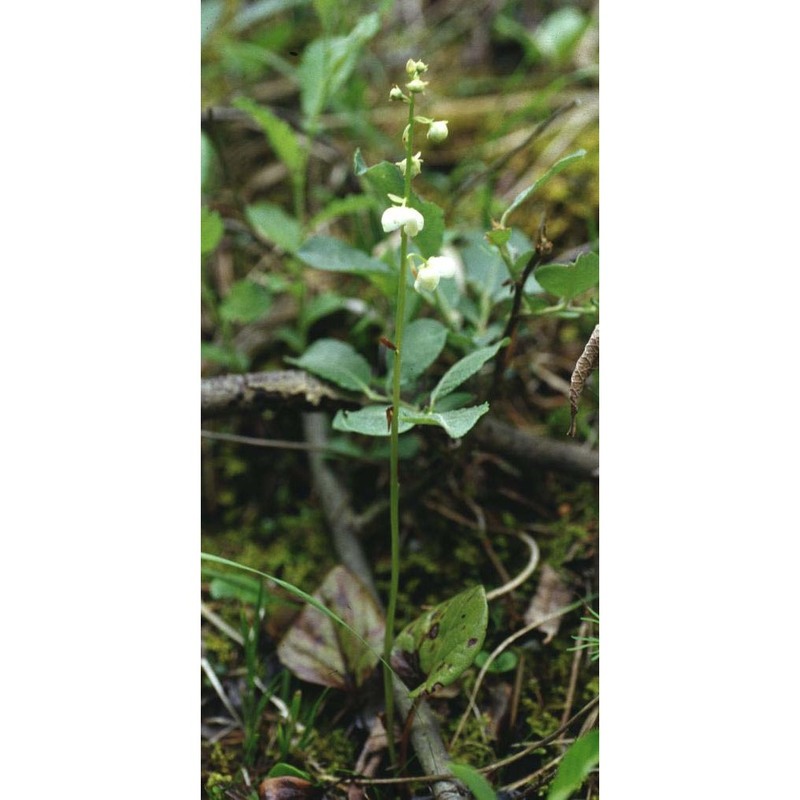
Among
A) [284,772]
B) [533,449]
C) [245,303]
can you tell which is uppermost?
[245,303]

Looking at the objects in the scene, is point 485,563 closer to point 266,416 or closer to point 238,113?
point 266,416

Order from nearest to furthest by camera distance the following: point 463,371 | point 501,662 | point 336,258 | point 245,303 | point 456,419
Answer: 1. point 456,419
2. point 463,371
3. point 501,662
4. point 336,258
5. point 245,303

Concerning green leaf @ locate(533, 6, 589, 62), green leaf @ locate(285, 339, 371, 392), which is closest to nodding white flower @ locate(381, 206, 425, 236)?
green leaf @ locate(285, 339, 371, 392)

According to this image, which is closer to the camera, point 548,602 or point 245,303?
point 548,602

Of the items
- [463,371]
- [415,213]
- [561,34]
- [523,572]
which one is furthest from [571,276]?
[561,34]

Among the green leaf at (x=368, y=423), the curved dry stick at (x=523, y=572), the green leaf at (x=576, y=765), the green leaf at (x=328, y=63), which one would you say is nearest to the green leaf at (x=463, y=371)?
the green leaf at (x=368, y=423)

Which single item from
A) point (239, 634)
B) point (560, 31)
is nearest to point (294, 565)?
point (239, 634)

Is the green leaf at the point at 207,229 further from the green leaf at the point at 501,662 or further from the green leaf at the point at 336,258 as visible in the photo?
the green leaf at the point at 501,662

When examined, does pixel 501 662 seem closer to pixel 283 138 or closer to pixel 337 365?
pixel 337 365
